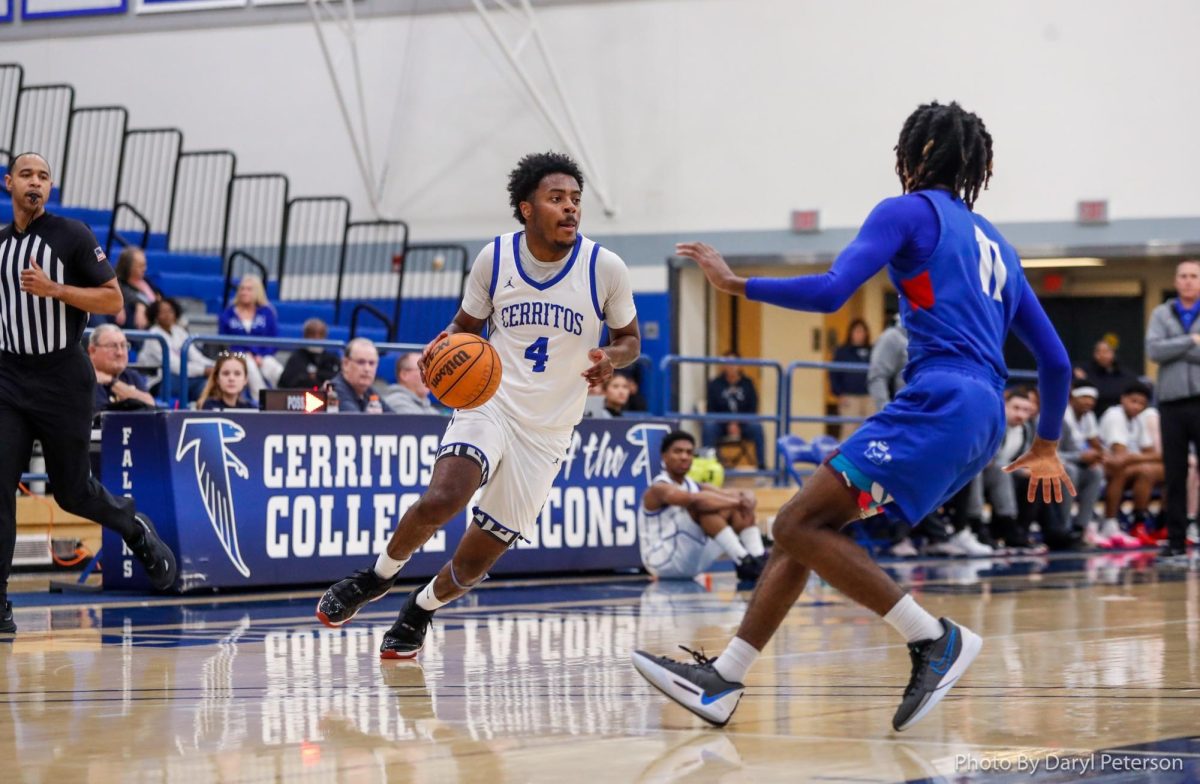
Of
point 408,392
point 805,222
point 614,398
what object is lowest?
point 408,392

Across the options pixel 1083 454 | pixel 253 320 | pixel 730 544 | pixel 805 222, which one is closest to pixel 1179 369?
pixel 1083 454

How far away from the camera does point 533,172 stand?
24.5ft

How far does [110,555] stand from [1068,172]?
13.8 m

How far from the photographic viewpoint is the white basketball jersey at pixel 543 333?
739cm

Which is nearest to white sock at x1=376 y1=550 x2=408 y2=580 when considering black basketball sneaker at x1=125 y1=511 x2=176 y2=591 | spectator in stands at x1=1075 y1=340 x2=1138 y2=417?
black basketball sneaker at x1=125 y1=511 x2=176 y2=591

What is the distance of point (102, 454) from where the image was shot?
1118 centimetres

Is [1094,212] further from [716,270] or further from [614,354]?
[716,270]

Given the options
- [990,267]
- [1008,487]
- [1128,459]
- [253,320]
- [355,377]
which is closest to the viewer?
[990,267]

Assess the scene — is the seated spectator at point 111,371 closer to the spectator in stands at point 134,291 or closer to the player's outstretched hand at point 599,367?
the spectator in stands at point 134,291

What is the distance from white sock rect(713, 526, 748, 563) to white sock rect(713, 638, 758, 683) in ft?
23.8

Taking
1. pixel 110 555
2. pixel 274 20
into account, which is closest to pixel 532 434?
pixel 110 555

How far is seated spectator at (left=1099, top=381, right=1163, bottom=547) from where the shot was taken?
60.5 feet

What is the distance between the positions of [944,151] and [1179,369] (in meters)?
10.2

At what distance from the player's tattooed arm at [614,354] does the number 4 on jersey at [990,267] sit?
1832 mm
